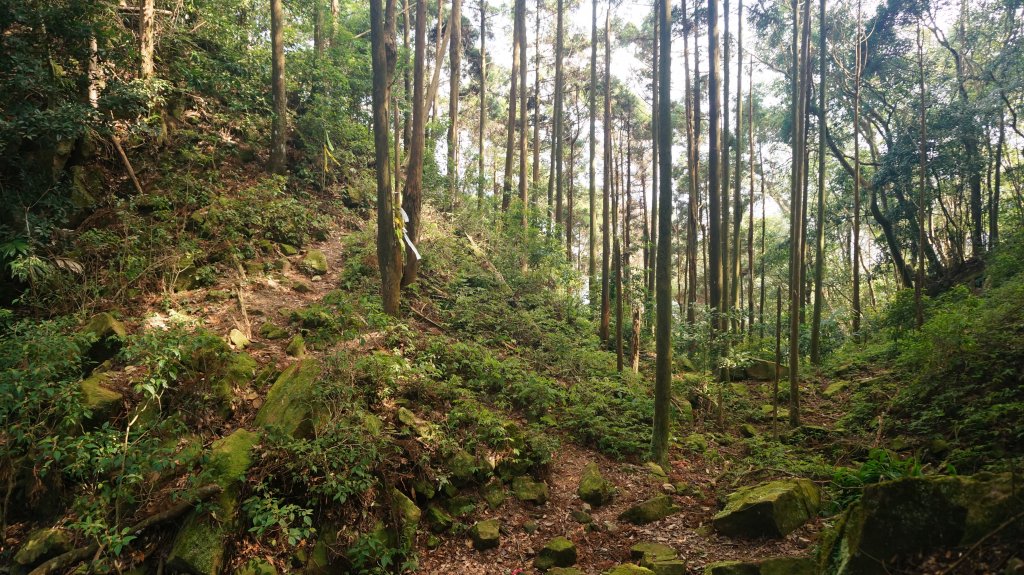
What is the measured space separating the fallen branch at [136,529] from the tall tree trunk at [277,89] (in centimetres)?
890

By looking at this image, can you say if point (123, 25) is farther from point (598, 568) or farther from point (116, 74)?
point (598, 568)

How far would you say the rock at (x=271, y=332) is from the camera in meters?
7.02

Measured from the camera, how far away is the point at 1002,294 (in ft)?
29.0

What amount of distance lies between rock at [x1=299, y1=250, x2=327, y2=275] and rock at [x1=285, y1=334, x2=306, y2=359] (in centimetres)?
281

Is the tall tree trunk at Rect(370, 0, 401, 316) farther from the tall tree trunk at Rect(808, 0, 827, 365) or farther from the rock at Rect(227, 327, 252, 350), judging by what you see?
the tall tree trunk at Rect(808, 0, 827, 365)

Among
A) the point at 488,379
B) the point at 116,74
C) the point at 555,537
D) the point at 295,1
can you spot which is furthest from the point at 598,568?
the point at 295,1

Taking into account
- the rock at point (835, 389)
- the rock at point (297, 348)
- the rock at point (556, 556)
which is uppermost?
the rock at point (297, 348)

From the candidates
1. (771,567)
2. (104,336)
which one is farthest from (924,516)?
(104,336)

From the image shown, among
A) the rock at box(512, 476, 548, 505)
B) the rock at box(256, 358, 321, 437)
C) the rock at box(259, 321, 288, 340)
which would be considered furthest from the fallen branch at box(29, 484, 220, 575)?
the rock at box(512, 476, 548, 505)

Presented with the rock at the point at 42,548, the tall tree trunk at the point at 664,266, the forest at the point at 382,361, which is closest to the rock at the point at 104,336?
the forest at the point at 382,361

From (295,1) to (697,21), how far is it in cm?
1233

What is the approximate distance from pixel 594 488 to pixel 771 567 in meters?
2.79

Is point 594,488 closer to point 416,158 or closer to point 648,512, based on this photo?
point 648,512

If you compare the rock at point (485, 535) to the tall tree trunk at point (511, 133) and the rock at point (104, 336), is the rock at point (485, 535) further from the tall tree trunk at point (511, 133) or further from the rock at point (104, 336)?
the tall tree trunk at point (511, 133)
